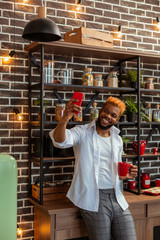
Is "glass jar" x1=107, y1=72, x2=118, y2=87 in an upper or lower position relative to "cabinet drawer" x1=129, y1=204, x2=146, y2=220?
upper

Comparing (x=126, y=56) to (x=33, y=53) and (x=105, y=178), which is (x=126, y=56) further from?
(x=105, y=178)

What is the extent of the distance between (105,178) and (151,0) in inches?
94.2

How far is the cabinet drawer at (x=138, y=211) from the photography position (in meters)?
3.31

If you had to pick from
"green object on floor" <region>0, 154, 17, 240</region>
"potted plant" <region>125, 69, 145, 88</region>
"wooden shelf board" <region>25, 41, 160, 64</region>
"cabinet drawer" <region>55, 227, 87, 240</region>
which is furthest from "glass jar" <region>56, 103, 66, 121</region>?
"green object on floor" <region>0, 154, 17, 240</region>

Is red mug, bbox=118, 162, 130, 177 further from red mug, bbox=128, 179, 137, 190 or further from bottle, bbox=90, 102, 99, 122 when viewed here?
red mug, bbox=128, 179, 137, 190

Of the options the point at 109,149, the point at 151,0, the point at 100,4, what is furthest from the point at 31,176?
the point at 151,0

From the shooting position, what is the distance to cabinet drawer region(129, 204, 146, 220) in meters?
3.31

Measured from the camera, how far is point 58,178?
3.61 meters

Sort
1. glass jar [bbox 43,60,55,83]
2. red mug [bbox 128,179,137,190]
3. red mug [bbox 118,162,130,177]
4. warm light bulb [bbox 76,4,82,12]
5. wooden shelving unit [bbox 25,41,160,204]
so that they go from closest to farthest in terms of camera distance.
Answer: red mug [bbox 118,162,130,177]
wooden shelving unit [bbox 25,41,160,204]
glass jar [bbox 43,60,55,83]
warm light bulb [bbox 76,4,82,12]
red mug [bbox 128,179,137,190]

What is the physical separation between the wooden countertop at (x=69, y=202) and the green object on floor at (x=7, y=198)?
1402 millimetres

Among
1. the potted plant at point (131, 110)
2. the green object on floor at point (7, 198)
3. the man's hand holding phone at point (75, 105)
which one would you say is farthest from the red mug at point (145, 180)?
the green object on floor at point (7, 198)

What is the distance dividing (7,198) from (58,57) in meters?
2.28

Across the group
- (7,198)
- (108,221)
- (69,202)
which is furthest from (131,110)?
(7,198)

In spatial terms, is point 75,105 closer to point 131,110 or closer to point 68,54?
point 68,54
